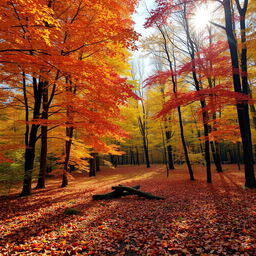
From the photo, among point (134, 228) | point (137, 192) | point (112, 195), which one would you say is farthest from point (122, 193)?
point (134, 228)

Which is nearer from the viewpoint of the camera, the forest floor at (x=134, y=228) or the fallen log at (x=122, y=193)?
the forest floor at (x=134, y=228)

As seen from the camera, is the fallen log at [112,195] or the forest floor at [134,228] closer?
the forest floor at [134,228]

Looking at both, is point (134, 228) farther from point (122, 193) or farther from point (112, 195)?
point (122, 193)

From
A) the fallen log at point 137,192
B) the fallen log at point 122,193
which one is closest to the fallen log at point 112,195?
the fallen log at point 122,193

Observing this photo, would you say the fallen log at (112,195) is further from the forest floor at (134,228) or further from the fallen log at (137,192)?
the forest floor at (134,228)

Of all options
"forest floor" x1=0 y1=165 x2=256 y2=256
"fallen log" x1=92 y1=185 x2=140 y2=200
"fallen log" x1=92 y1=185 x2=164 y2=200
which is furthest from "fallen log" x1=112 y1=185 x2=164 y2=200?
"forest floor" x1=0 y1=165 x2=256 y2=256

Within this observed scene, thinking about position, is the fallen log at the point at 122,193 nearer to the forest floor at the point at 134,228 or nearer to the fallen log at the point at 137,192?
the fallen log at the point at 137,192

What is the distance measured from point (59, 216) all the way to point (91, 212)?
1109 mm

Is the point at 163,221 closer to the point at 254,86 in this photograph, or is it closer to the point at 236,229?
the point at 236,229

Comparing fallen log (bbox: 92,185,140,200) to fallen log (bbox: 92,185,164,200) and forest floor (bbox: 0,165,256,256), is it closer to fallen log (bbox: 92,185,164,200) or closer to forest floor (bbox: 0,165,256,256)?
fallen log (bbox: 92,185,164,200)

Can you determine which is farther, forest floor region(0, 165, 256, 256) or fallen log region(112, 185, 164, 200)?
fallen log region(112, 185, 164, 200)

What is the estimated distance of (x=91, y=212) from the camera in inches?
232

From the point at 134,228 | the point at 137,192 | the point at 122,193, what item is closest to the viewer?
the point at 134,228

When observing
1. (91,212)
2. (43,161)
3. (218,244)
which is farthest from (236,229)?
(43,161)
